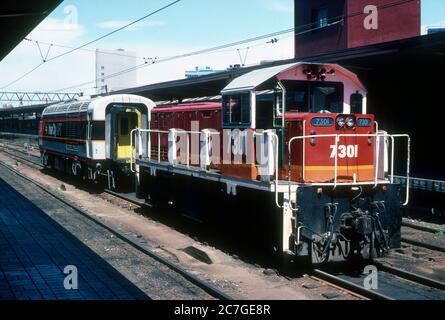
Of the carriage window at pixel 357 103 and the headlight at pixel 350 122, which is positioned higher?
the carriage window at pixel 357 103

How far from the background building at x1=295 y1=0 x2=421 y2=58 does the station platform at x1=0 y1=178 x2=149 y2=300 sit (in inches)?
868

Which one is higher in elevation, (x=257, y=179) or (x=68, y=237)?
(x=257, y=179)

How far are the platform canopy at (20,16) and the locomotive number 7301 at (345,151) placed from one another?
218 inches

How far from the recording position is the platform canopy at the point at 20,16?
22.7 ft

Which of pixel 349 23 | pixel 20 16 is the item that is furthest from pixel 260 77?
pixel 349 23

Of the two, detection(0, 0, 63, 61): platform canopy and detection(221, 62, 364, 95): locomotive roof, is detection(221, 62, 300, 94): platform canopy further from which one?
detection(0, 0, 63, 61): platform canopy

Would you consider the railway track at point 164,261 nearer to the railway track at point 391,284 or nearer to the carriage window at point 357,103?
the railway track at point 391,284

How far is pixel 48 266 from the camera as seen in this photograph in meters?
9.20

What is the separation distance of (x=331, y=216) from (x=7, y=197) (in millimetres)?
13226

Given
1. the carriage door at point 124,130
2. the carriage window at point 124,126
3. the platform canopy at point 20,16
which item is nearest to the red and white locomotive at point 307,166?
the platform canopy at point 20,16

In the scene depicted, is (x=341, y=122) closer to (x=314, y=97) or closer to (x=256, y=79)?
(x=314, y=97)

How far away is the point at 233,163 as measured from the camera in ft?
35.0

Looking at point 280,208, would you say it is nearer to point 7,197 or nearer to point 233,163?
point 233,163
